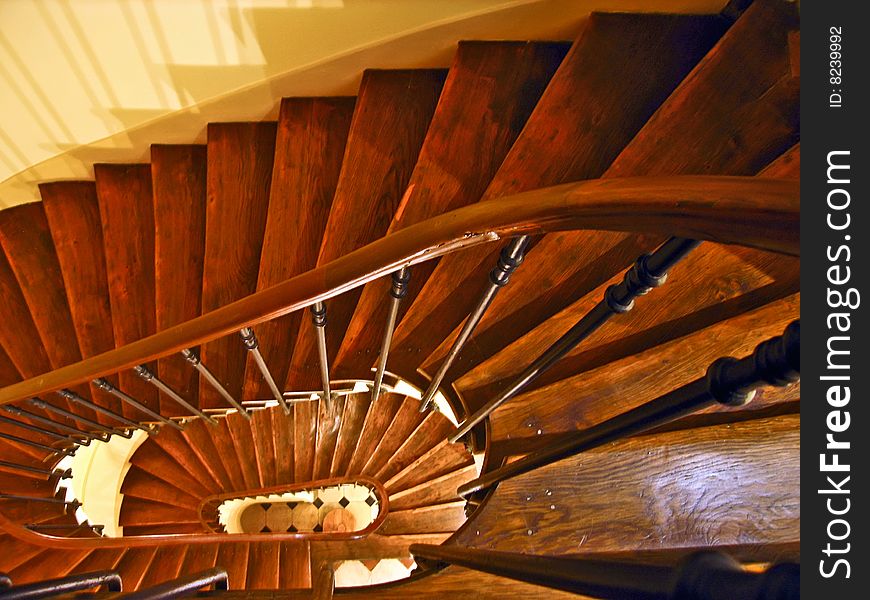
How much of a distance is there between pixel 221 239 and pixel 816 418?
7.89ft

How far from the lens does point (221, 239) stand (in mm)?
2525

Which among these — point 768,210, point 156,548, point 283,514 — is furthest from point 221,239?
point 283,514

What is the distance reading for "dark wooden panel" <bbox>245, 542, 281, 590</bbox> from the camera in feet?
15.1

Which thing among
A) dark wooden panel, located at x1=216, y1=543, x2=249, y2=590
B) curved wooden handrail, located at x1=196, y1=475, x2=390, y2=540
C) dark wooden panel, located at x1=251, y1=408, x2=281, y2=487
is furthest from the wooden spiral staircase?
dark wooden panel, located at x1=216, y1=543, x2=249, y2=590

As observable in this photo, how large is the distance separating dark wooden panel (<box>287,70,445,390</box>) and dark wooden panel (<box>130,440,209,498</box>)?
2964mm

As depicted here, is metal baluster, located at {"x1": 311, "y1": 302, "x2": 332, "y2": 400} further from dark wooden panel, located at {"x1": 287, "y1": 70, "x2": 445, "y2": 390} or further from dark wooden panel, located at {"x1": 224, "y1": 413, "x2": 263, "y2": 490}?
dark wooden panel, located at {"x1": 224, "y1": 413, "x2": 263, "y2": 490}

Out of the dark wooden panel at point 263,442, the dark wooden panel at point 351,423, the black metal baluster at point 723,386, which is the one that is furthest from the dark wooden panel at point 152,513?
the black metal baluster at point 723,386

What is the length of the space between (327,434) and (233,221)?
2.39m

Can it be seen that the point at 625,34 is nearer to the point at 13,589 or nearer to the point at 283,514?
the point at 13,589

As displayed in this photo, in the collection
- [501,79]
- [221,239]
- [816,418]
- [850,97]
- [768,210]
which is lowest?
[816,418]

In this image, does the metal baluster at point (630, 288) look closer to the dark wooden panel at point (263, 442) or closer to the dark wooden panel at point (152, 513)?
the dark wooden panel at point (263, 442)

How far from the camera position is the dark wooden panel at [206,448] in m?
4.20

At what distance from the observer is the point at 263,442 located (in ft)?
14.6

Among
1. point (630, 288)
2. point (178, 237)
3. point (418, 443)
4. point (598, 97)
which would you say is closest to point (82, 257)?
point (178, 237)
